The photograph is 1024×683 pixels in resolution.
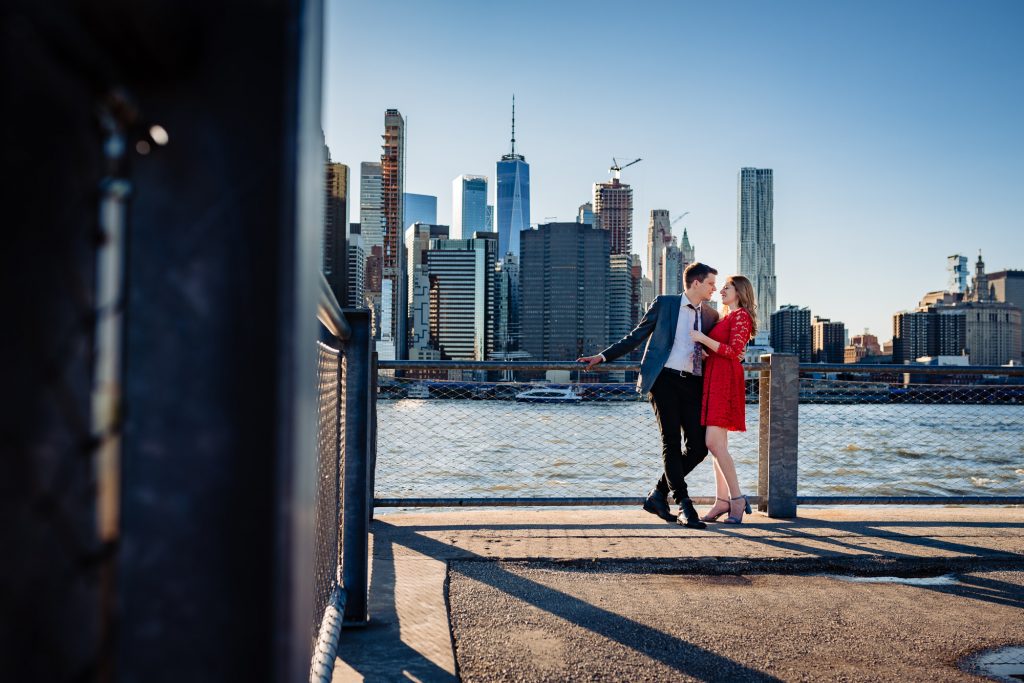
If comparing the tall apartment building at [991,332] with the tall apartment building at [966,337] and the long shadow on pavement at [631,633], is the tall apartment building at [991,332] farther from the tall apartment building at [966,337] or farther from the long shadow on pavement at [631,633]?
the long shadow on pavement at [631,633]

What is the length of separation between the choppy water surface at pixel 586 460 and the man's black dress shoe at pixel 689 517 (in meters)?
1.34

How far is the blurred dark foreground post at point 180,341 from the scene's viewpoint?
1.49ft

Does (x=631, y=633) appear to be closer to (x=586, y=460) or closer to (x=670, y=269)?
(x=586, y=460)

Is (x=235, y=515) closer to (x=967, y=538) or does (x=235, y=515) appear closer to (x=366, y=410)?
(x=366, y=410)

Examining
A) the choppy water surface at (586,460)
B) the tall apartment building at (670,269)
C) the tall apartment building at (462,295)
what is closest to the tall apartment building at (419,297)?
the tall apartment building at (462,295)

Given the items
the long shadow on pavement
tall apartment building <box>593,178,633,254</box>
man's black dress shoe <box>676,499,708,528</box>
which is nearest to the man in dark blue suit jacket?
man's black dress shoe <box>676,499,708,528</box>

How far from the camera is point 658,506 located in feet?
18.9

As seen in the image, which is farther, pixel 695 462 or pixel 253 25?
pixel 695 462

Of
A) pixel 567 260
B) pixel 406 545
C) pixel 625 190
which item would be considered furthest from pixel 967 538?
pixel 625 190

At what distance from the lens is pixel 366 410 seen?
10.1 feet

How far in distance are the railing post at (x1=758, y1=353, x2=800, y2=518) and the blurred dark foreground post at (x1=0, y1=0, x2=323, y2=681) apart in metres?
5.66

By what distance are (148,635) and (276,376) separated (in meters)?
0.17

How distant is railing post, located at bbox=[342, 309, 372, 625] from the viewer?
3023 mm

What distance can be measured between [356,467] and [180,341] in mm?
2624
